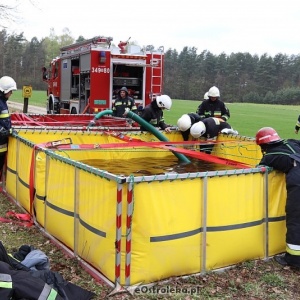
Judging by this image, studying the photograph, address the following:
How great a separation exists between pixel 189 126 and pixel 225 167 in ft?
5.75

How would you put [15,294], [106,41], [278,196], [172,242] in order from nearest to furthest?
[15,294] < [172,242] < [278,196] < [106,41]

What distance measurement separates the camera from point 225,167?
720 centimetres

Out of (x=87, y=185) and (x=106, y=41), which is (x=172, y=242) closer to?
(x=87, y=185)

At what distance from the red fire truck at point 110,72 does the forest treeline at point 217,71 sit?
64058 mm

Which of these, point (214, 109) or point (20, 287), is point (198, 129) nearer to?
point (214, 109)

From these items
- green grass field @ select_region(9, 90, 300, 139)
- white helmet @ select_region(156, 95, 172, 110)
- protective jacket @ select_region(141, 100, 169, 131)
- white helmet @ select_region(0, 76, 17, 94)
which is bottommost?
green grass field @ select_region(9, 90, 300, 139)

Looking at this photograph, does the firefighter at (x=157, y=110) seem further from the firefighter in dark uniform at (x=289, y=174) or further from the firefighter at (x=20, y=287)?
the firefighter at (x=20, y=287)

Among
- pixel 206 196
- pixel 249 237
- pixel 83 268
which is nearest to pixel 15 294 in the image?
pixel 83 268

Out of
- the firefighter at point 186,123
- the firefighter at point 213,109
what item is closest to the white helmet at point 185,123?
the firefighter at point 186,123

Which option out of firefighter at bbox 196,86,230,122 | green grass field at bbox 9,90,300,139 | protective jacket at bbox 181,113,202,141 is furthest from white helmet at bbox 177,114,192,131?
green grass field at bbox 9,90,300,139

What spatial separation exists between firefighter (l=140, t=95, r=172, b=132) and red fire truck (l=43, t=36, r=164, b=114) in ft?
18.1

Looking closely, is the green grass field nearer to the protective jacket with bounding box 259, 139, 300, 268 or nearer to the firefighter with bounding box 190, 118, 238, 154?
the firefighter with bounding box 190, 118, 238, 154

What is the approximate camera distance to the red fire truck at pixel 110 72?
1413cm

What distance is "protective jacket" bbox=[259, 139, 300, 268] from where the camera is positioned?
466cm
